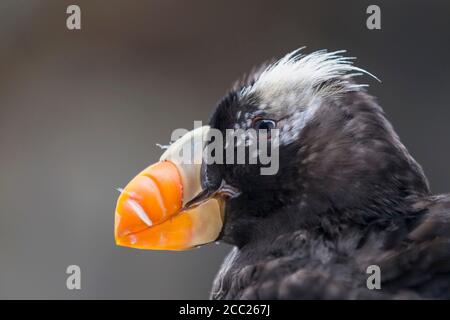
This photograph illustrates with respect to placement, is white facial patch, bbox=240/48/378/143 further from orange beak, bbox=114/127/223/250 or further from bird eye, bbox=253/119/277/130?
orange beak, bbox=114/127/223/250

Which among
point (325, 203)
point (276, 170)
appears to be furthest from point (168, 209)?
point (325, 203)

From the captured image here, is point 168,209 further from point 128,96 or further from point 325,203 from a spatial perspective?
point 128,96

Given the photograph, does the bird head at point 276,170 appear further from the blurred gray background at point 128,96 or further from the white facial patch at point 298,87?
the blurred gray background at point 128,96

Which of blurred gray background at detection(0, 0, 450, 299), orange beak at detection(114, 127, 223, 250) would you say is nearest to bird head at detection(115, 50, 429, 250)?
orange beak at detection(114, 127, 223, 250)

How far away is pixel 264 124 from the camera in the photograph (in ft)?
8.00

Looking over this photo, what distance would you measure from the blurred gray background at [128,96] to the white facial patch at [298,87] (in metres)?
3.16

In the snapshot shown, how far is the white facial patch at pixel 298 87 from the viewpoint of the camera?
95.9 inches

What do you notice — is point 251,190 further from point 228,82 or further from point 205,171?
point 228,82

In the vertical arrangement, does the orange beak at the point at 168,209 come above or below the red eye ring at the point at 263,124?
below

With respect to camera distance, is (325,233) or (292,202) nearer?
(325,233)

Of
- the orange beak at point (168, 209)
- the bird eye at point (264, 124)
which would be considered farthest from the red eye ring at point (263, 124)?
the orange beak at point (168, 209)
